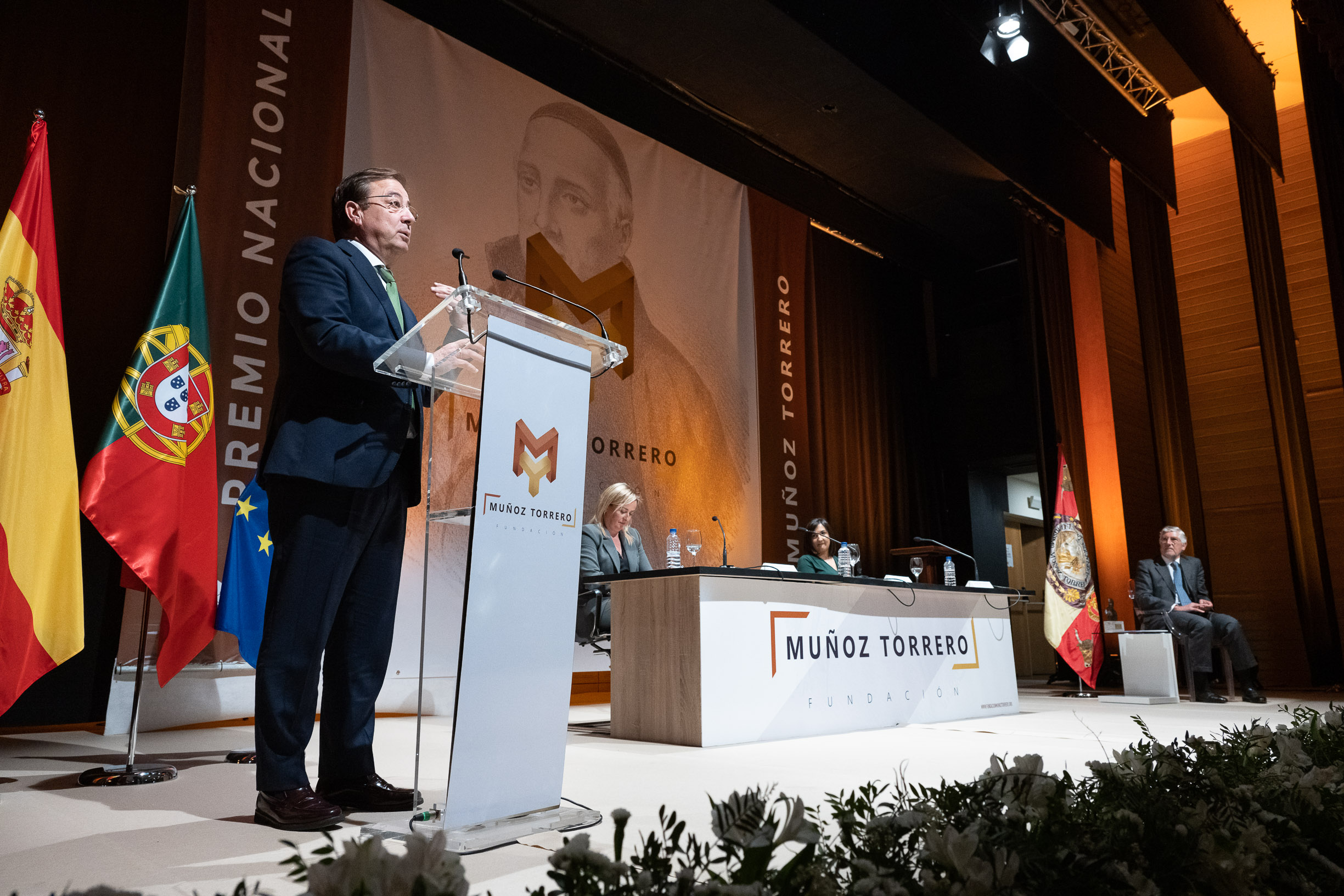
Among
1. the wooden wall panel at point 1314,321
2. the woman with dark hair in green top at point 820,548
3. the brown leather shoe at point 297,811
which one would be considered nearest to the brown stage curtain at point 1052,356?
the wooden wall panel at point 1314,321

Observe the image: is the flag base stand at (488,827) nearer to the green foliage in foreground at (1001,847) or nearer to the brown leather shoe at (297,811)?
the brown leather shoe at (297,811)

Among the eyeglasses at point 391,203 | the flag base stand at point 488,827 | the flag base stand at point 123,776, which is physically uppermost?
the eyeglasses at point 391,203

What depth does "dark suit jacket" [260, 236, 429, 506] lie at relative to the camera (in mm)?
1771

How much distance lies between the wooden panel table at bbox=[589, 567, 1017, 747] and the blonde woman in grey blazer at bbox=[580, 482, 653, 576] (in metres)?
0.69

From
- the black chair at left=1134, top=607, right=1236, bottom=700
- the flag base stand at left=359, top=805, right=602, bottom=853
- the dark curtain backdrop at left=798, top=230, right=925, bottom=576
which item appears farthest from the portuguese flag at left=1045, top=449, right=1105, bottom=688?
the flag base stand at left=359, top=805, right=602, bottom=853

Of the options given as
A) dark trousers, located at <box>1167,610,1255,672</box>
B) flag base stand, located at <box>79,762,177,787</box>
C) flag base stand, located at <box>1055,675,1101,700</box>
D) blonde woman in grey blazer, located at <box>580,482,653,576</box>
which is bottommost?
flag base stand, located at <box>1055,675,1101,700</box>

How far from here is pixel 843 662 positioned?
3867mm

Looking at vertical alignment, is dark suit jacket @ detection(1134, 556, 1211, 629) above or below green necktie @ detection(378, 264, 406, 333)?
below

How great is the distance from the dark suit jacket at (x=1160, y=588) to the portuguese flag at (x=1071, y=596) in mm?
553

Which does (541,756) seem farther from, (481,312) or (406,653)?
(406,653)

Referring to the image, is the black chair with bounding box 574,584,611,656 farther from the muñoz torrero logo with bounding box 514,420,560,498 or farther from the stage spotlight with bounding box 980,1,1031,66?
the stage spotlight with bounding box 980,1,1031,66

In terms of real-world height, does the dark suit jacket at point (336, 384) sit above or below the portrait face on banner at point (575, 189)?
below

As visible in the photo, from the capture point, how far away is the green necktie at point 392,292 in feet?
6.62

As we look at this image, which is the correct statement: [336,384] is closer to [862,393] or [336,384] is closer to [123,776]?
[123,776]
